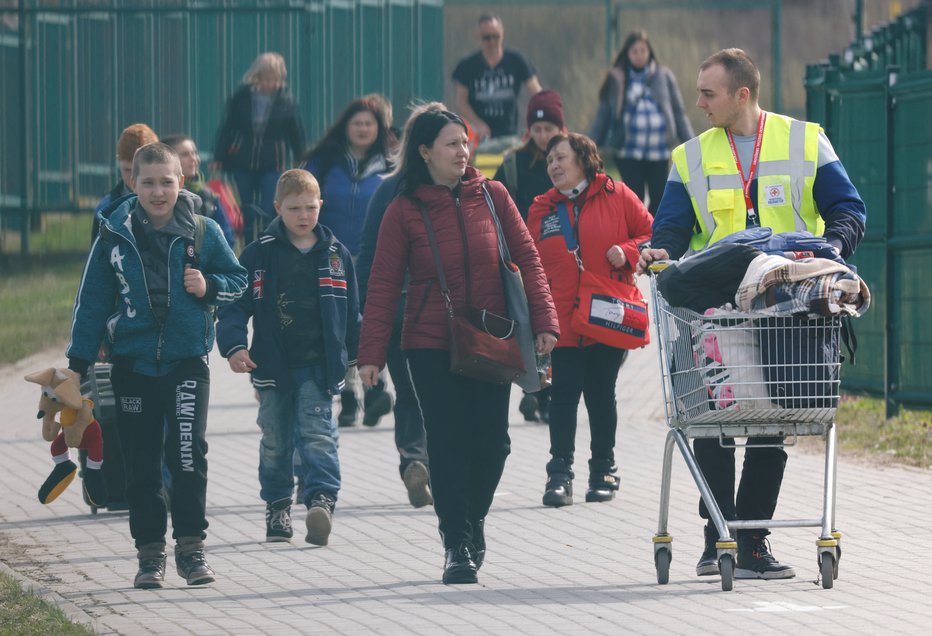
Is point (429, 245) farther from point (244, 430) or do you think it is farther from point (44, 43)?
point (44, 43)

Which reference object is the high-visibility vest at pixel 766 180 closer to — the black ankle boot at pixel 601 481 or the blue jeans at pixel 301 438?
the blue jeans at pixel 301 438

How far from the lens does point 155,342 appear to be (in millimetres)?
7766

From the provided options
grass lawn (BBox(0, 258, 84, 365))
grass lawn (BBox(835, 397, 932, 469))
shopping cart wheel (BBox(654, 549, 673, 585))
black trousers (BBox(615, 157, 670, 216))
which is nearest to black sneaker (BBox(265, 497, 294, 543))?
shopping cart wheel (BBox(654, 549, 673, 585))

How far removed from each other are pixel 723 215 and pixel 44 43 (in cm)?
1241

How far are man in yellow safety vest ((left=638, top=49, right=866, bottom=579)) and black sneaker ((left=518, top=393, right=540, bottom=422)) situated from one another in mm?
4944

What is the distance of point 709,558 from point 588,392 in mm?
2472

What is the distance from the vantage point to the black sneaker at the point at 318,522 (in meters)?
8.62

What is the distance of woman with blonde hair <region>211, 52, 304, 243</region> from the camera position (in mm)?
14625

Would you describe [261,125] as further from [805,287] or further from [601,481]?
[805,287]

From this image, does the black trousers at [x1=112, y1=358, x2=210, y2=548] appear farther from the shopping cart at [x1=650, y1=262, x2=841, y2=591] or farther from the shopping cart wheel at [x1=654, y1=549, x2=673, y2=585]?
the shopping cart at [x1=650, y1=262, x2=841, y2=591]

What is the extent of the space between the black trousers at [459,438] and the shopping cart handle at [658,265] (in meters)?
0.90

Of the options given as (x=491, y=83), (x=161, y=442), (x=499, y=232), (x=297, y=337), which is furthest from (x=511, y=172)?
(x=491, y=83)

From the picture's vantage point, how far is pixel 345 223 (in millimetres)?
11094

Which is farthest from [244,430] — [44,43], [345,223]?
[44,43]
